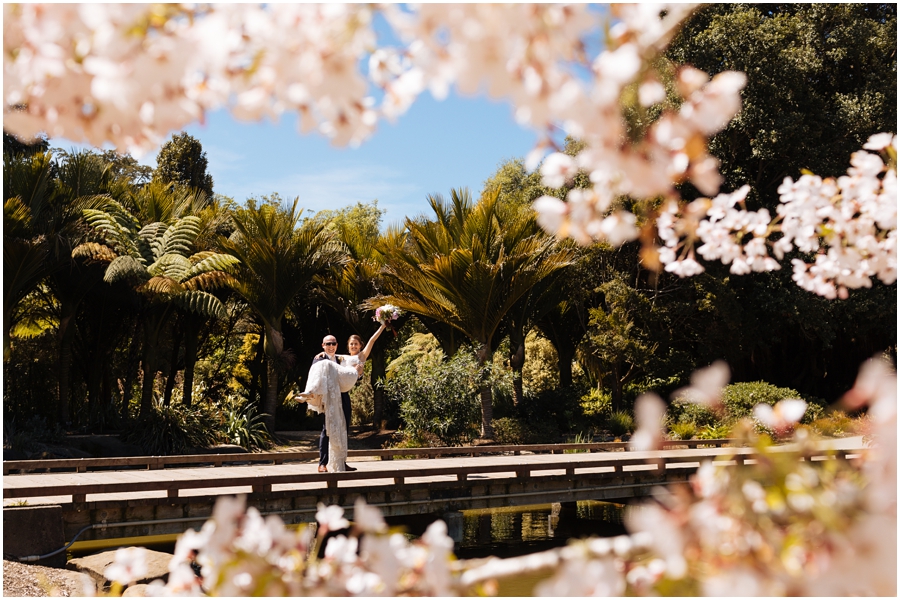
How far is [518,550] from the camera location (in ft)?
31.1

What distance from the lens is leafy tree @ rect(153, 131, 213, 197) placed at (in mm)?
26812

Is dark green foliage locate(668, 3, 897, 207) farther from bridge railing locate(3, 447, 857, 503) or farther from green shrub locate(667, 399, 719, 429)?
bridge railing locate(3, 447, 857, 503)

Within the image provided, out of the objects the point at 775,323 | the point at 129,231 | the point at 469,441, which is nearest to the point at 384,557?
the point at 469,441

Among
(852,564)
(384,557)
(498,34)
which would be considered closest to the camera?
(852,564)

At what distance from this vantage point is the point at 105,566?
6207 mm

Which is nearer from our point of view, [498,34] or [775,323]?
[498,34]

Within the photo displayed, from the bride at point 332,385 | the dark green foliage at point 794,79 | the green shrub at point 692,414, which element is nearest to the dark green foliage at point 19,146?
the bride at point 332,385

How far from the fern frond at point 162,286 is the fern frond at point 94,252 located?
847 millimetres

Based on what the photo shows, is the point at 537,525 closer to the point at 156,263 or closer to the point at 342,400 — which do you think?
the point at 342,400

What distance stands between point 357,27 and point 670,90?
651 inches

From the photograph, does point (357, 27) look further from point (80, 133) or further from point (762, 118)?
point (762, 118)

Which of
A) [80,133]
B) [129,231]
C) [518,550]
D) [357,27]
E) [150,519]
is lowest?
[518,550]

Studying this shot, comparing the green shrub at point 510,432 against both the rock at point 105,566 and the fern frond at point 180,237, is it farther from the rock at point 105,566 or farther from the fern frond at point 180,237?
the rock at point 105,566

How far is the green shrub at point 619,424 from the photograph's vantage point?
16.2 meters
